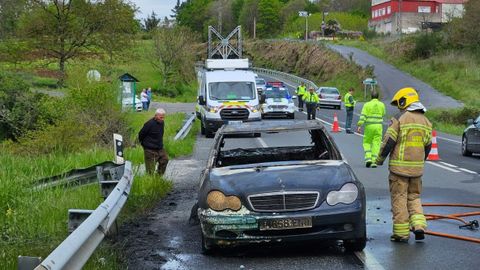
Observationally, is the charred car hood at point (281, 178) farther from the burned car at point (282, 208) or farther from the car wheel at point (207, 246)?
the car wheel at point (207, 246)

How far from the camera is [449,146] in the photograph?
2317cm

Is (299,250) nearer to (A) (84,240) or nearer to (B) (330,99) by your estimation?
(A) (84,240)

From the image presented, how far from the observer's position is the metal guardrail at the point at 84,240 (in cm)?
418

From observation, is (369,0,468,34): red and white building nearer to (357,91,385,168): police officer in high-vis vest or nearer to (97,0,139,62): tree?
(97,0,139,62): tree

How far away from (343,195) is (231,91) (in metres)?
19.9

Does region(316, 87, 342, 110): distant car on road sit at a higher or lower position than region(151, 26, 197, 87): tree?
lower

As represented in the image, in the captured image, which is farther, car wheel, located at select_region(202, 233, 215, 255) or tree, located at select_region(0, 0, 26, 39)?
tree, located at select_region(0, 0, 26, 39)

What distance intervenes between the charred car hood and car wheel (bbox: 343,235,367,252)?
0.61 m

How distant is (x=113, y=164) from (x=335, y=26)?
338 feet

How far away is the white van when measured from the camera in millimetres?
25922

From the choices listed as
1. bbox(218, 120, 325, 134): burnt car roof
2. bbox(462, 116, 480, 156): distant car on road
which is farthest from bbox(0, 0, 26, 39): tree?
bbox(218, 120, 325, 134): burnt car roof

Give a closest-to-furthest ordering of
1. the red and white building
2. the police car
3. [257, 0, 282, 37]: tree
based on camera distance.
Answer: the police car → the red and white building → [257, 0, 282, 37]: tree

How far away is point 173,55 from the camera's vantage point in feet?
220

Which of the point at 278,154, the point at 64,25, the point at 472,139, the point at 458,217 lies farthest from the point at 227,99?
the point at 64,25
